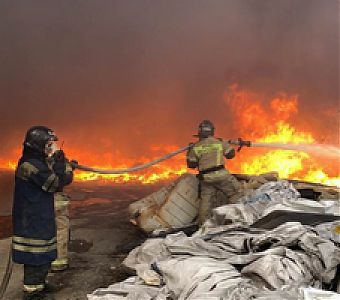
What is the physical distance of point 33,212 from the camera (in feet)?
12.9

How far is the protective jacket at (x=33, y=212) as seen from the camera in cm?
387

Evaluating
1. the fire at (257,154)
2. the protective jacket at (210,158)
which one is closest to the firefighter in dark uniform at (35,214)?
the protective jacket at (210,158)

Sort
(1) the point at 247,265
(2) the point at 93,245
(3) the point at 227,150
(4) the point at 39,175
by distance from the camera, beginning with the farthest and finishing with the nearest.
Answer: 1. (3) the point at 227,150
2. (2) the point at 93,245
3. (4) the point at 39,175
4. (1) the point at 247,265

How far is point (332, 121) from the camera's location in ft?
43.5

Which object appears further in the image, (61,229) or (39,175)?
(61,229)

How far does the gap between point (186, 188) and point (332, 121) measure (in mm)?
9000

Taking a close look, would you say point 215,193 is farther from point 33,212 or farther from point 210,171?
point 33,212

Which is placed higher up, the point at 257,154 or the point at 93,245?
the point at 257,154

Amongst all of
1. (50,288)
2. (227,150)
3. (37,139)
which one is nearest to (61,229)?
(50,288)

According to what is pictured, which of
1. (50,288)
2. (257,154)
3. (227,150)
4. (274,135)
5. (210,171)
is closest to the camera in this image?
(50,288)

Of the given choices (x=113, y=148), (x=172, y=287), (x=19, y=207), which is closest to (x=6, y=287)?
(x=19, y=207)

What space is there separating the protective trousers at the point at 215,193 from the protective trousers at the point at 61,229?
7.43 ft

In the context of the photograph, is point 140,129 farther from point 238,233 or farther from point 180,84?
point 238,233

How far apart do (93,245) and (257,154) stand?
933 cm
